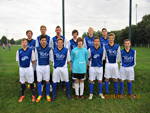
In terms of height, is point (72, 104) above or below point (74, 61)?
below

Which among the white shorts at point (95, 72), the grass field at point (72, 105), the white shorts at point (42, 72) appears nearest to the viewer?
the grass field at point (72, 105)

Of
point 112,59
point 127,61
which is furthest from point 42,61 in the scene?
point 127,61

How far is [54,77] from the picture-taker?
6.75m

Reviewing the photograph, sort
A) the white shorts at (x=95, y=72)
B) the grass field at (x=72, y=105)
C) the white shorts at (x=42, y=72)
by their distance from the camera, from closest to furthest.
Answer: the grass field at (x=72, y=105) → the white shorts at (x=42, y=72) → the white shorts at (x=95, y=72)

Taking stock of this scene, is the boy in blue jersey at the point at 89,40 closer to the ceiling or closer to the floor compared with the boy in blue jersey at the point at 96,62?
closer to the ceiling

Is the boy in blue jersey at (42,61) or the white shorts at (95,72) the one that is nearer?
the boy in blue jersey at (42,61)

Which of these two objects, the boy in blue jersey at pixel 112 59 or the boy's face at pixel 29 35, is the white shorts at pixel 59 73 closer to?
the boy in blue jersey at pixel 112 59

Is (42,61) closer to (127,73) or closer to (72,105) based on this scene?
(72,105)

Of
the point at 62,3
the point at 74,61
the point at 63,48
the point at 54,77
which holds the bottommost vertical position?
the point at 54,77

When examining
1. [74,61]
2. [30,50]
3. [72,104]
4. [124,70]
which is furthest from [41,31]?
[124,70]

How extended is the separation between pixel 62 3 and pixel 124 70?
4324mm

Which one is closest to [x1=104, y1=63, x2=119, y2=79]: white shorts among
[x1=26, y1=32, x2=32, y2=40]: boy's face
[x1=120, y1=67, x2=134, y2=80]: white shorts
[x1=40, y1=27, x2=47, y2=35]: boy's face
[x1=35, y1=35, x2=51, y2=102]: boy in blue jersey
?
[x1=120, y1=67, x2=134, y2=80]: white shorts

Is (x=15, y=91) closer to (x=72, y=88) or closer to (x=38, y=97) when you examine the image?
(x=38, y=97)

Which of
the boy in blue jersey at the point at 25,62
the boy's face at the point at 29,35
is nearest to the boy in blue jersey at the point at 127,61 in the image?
the boy in blue jersey at the point at 25,62
